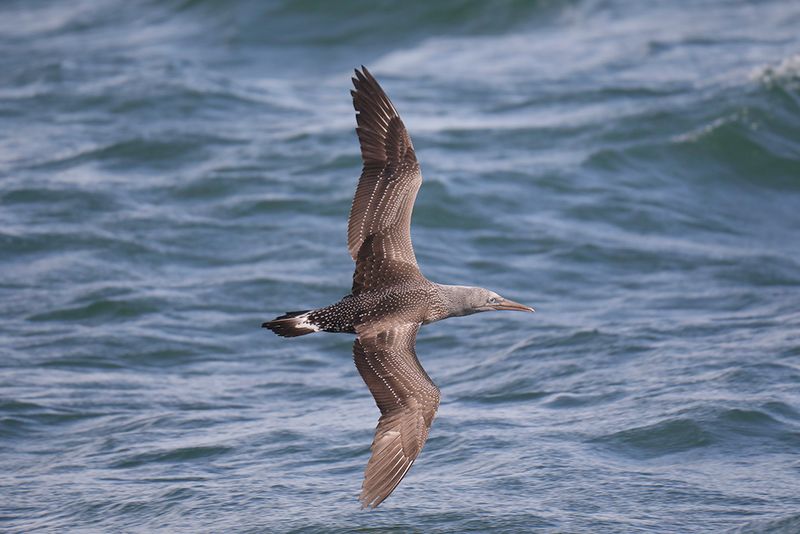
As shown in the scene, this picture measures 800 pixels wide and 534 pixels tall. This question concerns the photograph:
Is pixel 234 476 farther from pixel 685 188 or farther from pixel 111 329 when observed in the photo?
pixel 685 188

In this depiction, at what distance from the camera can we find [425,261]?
1203 cm

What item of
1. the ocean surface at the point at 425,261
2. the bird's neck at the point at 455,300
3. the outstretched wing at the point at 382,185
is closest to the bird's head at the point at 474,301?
the bird's neck at the point at 455,300

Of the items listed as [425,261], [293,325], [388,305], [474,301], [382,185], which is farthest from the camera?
[425,261]

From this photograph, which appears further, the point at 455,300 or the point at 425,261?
the point at 425,261

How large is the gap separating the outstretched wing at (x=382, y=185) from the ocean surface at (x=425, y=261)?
151 centimetres

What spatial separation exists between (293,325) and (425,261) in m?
5.36

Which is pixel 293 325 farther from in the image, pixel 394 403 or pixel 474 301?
pixel 474 301

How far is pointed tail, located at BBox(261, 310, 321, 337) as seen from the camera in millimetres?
6711

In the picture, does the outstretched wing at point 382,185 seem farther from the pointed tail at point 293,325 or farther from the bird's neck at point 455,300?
the pointed tail at point 293,325

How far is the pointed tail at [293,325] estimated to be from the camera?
6.71 meters

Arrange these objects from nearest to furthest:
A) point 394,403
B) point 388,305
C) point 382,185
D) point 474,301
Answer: point 394,403 → point 388,305 → point 474,301 → point 382,185

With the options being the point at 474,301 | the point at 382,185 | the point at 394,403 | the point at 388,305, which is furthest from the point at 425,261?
the point at 394,403

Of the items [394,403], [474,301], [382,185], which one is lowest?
[394,403]

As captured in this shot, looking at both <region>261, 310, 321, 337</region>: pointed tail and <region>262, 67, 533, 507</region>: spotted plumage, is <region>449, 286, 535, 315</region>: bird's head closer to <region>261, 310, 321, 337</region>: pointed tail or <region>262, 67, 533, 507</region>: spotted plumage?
<region>262, 67, 533, 507</region>: spotted plumage
